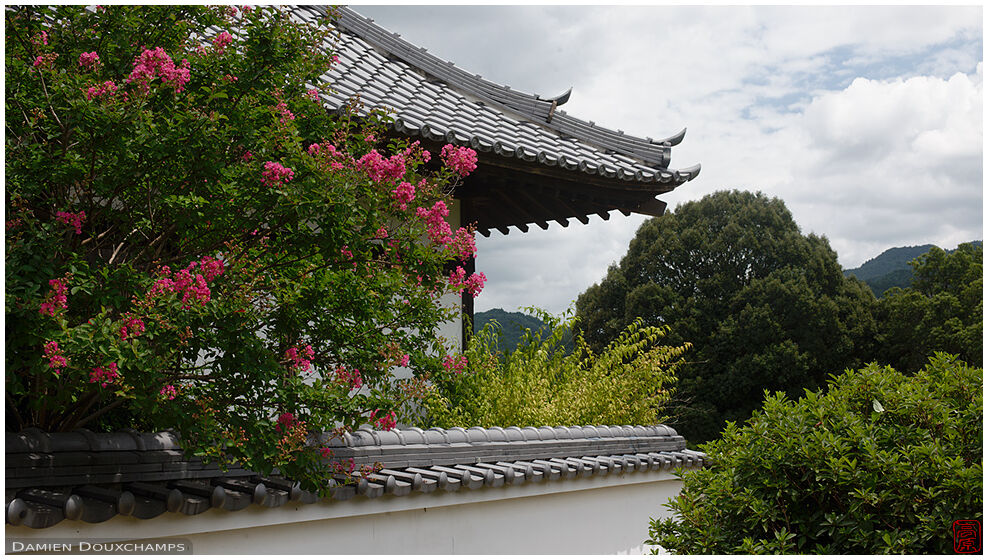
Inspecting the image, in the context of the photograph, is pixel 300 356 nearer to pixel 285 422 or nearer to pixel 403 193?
pixel 285 422

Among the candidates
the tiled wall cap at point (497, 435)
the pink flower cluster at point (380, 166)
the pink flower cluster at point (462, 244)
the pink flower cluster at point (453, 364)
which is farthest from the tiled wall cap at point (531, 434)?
the pink flower cluster at point (380, 166)

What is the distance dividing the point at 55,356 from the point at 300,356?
1039mm

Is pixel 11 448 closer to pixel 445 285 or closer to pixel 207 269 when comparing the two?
pixel 207 269

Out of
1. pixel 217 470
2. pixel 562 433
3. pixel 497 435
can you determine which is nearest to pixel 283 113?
pixel 217 470

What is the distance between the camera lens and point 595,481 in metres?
5.87

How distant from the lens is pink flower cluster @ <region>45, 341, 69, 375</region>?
3.04 meters

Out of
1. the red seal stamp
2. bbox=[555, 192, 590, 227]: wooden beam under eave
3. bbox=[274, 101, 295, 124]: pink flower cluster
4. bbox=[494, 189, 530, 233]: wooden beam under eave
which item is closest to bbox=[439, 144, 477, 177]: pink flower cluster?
bbox=[274, 101, 295, 124]: pink flower cluster

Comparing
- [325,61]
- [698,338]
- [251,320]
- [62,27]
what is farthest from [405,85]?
[698,338]

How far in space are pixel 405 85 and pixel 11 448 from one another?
541 centimetres

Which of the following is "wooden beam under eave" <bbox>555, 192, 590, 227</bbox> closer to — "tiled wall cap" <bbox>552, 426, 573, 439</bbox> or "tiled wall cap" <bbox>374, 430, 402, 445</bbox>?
"tiled wall cap" <bbox>552, 426, 573, 439</bbox>

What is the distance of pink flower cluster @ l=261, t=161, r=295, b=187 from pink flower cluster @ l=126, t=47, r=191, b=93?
522 mm

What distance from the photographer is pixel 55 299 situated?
125 inches

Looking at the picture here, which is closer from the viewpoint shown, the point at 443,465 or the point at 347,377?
the point at 347,377

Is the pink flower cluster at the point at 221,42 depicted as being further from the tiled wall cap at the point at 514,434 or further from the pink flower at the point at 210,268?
the tiled wall cap at the point at 514,434
